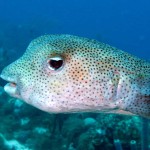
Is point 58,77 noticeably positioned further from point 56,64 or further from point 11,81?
point 11,81

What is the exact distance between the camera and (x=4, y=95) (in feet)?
36.9

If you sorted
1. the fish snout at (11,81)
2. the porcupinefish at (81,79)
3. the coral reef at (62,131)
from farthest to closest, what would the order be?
1. the coral reef at (62,131)
2. the fish snout at (11,81)
3. the porcupinefish at (81,79)

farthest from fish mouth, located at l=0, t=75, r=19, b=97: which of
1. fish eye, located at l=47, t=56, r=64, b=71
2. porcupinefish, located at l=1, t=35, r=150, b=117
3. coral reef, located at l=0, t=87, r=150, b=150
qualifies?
coral reef, located at l=0, t=87, r=150, b=150

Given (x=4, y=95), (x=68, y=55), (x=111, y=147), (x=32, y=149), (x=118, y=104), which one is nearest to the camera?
(x=118, y=104)

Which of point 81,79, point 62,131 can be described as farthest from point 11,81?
point 62,131

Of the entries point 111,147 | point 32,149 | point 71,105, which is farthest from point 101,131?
point 71,105

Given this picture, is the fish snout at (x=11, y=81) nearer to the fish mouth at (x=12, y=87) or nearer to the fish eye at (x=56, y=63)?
the fish mouth at (x=12, y=87)

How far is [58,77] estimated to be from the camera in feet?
10.5

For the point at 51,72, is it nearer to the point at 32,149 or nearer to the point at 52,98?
the point at 52,98

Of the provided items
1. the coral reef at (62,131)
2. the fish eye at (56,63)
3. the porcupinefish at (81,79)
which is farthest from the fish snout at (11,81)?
the coral reef at (62,131)

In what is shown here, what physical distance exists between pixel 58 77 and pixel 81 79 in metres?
0.29

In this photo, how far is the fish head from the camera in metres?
3.15

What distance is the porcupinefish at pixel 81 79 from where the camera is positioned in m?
3.02

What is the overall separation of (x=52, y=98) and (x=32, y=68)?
1.65 ft
